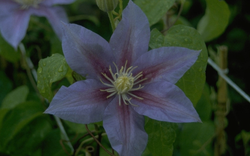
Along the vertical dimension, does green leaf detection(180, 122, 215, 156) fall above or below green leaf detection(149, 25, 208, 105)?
below

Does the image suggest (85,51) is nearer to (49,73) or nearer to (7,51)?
(49,73)

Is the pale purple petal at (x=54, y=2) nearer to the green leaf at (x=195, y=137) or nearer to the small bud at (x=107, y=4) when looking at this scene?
the small bud at (x=107, y=4)

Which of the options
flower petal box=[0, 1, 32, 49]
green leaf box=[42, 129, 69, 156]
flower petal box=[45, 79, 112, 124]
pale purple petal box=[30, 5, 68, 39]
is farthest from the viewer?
green leaf box=[42, 129, 69, 156]

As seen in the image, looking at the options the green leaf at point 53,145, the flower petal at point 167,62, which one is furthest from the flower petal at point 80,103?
the green leaf at point 53,145

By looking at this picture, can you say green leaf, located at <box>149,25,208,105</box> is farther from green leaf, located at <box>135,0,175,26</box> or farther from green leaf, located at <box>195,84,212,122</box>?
green leaf, located at <box>195,84,212,122</box>

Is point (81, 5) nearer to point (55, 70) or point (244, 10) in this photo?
point (244, 10)

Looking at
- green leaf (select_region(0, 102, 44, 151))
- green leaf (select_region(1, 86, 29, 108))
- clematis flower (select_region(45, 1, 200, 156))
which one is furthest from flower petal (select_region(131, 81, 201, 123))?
green leaf (select_region(1, 86, 29, 108))

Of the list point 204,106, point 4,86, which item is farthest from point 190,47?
point 4,86
